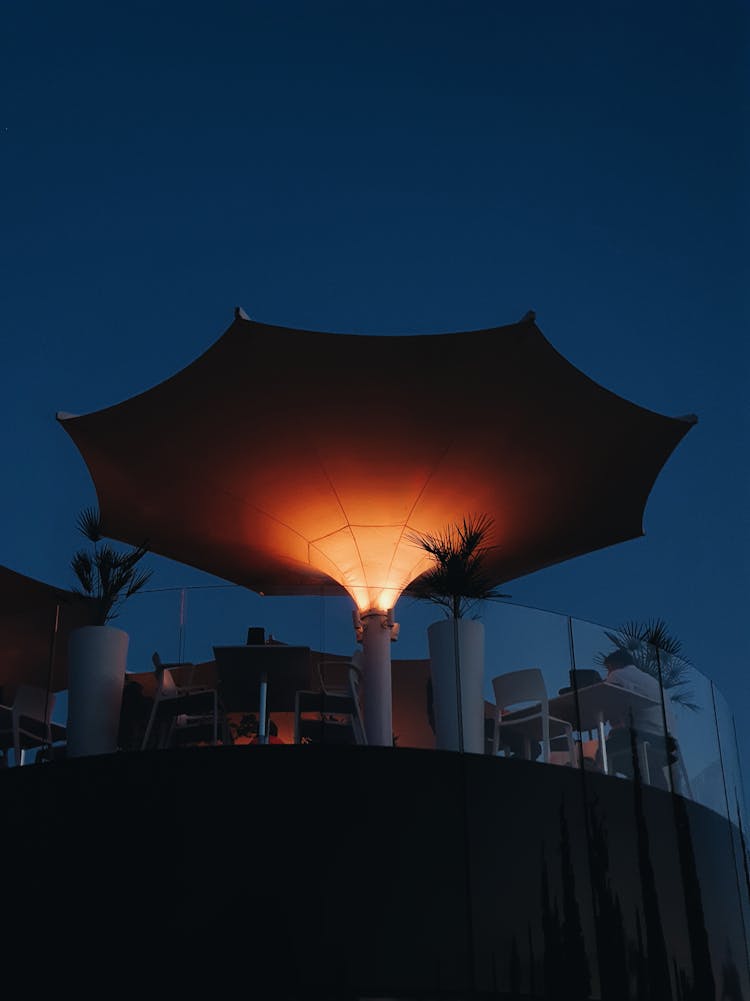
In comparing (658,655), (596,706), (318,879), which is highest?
(658,655)

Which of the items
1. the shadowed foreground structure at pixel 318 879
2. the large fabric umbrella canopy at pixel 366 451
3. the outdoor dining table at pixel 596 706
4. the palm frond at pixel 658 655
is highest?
the large fabric umbrella canopy at pixel 366 451

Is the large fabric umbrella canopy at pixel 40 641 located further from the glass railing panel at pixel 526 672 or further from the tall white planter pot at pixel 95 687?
the glass railing panel at pixel 526 672

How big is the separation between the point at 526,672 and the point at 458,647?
49 cm

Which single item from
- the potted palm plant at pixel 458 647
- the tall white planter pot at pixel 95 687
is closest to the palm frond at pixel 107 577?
the tall white planter pot at pixel 95 687

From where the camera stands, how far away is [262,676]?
24.4ft

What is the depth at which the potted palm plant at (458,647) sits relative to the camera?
23.8ft

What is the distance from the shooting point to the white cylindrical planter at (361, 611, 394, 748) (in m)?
7.43

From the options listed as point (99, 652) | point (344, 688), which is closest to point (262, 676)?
point (344, 688)

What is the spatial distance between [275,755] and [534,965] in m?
Answer: 1.91

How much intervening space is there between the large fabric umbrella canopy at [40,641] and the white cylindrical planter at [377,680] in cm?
192

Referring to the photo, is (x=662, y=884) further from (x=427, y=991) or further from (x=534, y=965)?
(x=427, y=991)

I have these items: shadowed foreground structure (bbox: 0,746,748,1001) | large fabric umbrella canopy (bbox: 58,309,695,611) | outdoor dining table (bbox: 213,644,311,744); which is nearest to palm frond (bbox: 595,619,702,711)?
shadowed foreground structure (bbox: 0,746,748,1001)

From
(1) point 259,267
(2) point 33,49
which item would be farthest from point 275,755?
(1) point 259,267

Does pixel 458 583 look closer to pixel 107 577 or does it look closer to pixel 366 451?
pixel 366 451
